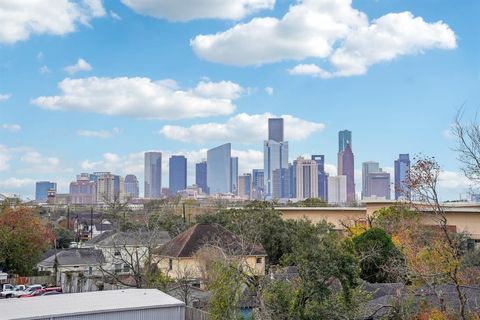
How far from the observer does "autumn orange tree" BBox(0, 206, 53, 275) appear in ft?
111

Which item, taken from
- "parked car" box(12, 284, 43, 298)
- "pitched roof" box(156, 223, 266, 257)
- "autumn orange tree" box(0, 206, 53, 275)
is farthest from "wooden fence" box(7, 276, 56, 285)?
"pitched roof" box(156, 223, 266, 257)

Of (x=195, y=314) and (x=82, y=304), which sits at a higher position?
(x=82, y=304)

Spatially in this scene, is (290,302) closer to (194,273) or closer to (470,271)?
(470,271)

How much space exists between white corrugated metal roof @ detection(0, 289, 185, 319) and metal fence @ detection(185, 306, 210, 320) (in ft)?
2.82

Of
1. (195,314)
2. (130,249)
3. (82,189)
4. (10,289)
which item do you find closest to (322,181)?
(82,189)

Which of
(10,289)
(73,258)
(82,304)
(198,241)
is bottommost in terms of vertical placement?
(10,289)

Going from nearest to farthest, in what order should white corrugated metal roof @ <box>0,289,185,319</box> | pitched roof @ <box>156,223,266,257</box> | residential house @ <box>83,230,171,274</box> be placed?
white corrugated metal roof @ <box>0,289,185,319</box>, residential house @ <box>83,230,171,274</box>, pitched roof @ <box>156,223,266,257</box>

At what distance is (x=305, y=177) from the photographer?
182875 millimetres

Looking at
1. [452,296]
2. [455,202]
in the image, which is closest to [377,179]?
[455,202]

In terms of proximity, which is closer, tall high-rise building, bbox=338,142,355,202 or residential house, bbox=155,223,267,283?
residential house, bbox=155,223,267,283

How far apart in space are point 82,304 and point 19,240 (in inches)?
800

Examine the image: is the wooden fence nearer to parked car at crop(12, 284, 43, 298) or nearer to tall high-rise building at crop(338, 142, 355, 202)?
parked car at crop(12, 284, 43, 298)

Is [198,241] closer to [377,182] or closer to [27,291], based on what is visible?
[27,291]

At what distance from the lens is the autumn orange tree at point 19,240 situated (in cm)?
3381
